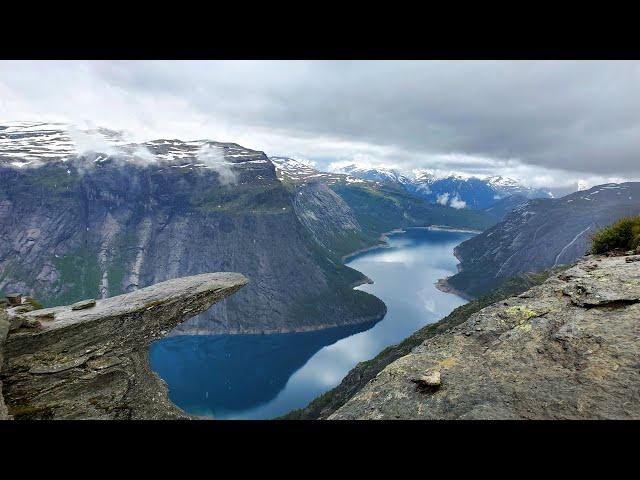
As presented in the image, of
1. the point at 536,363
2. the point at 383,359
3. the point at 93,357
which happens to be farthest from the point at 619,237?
the point at 383,359

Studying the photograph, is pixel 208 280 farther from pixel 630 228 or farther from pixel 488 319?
pixel 630 228

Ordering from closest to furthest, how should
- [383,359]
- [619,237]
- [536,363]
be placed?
[536,363] < [619,237] < [383,359]

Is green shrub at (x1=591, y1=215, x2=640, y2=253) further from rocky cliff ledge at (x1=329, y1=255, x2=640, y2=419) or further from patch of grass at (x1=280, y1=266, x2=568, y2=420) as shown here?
patch of grass at (x1=280, y1=266, x2=568, y2=420)

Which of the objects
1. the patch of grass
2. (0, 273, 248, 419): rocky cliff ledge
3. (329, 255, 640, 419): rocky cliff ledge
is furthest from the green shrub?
(0, 273, 248, 419): rocky cliff ledge

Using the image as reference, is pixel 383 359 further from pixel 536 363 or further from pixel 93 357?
pixel 536 363

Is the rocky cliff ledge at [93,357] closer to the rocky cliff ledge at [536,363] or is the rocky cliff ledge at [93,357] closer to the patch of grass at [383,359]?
the rocky cliff ledge at [536,363]

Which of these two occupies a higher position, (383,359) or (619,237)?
(619,237)

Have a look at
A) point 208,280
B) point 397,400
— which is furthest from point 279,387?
point 397,400
